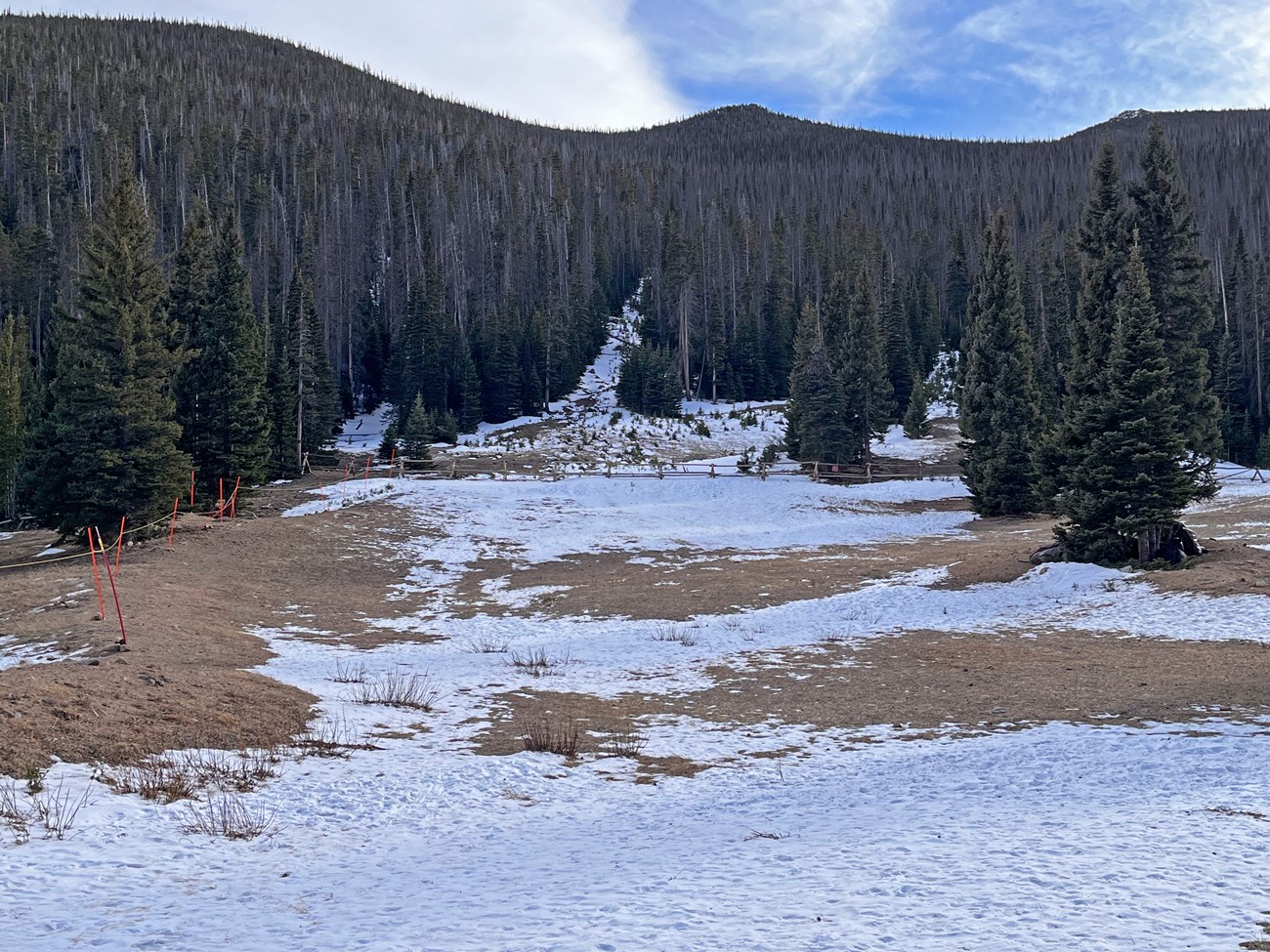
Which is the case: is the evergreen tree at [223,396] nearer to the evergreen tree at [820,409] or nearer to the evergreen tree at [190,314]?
the evergreen tree at [190,314]

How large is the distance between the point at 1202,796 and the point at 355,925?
6730 mm

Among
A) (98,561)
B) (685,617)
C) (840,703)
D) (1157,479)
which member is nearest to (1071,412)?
(1157,479)

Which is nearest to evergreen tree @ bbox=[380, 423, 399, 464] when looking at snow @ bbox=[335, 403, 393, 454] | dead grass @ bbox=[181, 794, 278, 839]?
snow @ bbox=[335, 403, 393, 454]

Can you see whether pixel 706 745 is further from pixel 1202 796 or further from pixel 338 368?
pixel 338 368

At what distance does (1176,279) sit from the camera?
2680cm

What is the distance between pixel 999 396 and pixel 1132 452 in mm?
16290

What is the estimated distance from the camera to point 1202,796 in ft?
23.3

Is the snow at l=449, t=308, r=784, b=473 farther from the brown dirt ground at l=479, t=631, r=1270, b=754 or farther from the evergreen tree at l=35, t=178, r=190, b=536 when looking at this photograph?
the brown dirt ground at l=479, t=631, r=1270, b=754

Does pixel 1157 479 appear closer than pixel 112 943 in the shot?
No

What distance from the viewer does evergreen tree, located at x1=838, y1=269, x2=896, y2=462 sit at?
4862cm

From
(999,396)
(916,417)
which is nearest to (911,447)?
(916,417)

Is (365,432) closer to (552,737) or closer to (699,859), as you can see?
(552,737)

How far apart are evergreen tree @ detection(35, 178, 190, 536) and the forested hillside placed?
483cm

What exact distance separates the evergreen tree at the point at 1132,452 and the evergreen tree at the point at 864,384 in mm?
27737
